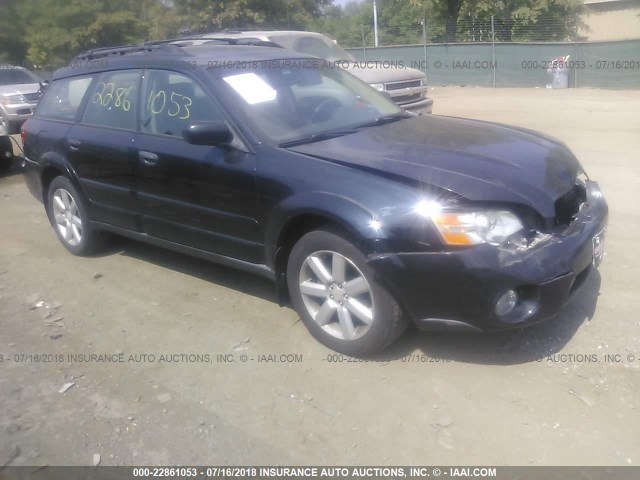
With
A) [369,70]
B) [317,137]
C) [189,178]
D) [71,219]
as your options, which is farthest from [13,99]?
[317,137]

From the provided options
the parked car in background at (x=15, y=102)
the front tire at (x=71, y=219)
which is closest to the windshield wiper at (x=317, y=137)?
the front tire at (x=71, y=219)

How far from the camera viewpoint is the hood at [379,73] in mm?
9891

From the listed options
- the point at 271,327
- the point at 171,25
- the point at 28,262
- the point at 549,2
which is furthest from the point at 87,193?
the point at 549,2

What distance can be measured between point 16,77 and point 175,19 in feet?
55.1

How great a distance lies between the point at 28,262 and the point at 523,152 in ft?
14.1

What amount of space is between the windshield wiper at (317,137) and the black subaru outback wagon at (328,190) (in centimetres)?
2

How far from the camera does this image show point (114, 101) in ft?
16.3

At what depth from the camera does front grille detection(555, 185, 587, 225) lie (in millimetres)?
3494

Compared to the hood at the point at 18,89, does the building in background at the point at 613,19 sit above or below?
above

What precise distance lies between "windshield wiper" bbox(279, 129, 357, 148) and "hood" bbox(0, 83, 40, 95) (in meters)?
→ 10.5

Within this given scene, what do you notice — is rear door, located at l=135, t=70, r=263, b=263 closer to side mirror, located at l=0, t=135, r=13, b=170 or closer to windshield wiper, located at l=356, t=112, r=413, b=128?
windshield wiper, located at l=356, t=112, r=413, b=128

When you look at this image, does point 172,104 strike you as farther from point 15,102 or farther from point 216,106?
point 15,102

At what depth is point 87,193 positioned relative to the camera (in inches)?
205

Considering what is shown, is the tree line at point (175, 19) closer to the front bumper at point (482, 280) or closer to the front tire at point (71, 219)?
the front tire at point (71, 219)
